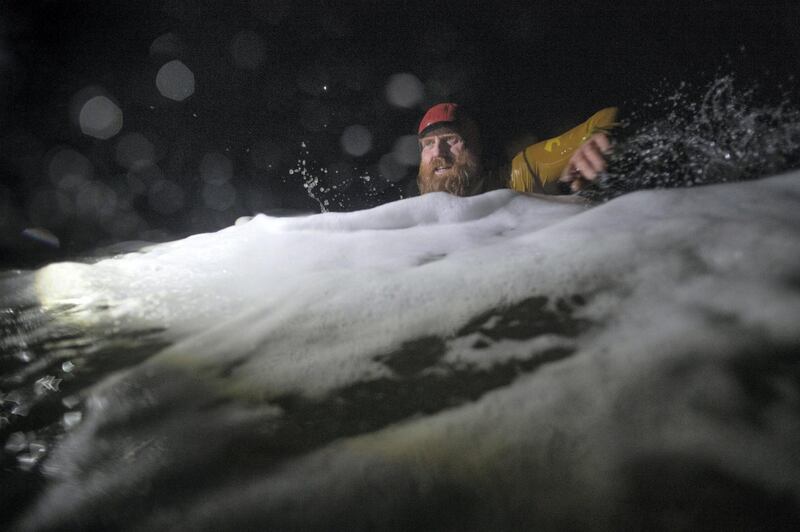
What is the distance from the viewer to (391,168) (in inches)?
281

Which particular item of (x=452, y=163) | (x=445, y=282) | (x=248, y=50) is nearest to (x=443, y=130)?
(x=452, y=163)

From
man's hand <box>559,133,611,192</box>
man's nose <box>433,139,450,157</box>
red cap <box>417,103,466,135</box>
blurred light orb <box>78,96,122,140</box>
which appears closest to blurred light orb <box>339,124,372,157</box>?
red cap <box>417,103,466,135</box>

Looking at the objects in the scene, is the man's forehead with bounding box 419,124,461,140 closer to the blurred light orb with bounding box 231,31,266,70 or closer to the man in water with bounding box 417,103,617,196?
the man in water with bounding box 417,103,617,196

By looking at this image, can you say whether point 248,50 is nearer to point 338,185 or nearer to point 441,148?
point 441,148

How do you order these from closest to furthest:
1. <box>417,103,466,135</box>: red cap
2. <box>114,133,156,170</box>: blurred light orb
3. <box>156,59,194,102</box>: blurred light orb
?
<box>417,103,466,135</box>: red cap
<box>156,59,194,102</box>: blurred light orb
<box>114,133,156,170</box>: blurred light orb

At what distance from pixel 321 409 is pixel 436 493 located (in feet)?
0.76

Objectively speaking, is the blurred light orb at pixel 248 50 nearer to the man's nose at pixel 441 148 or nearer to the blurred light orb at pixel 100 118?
the blurred light orb at pixel 100 118

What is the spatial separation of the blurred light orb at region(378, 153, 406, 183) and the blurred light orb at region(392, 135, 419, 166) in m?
0.10

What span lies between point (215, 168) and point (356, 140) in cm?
229

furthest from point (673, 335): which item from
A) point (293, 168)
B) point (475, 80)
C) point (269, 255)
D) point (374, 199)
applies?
point (374, 199)

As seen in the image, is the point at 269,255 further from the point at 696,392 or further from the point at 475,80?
the point at 475,80

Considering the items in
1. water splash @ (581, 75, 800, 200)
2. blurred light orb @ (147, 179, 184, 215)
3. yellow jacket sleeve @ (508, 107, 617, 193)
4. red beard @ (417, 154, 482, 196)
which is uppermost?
blurred light orb @ (147, 179, 184, 215)

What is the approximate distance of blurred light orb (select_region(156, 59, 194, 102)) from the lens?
4484 millimetres

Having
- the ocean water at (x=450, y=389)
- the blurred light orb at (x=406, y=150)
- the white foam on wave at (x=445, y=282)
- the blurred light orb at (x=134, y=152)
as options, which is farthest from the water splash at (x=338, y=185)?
the ocean water at (x=450, y=389)
